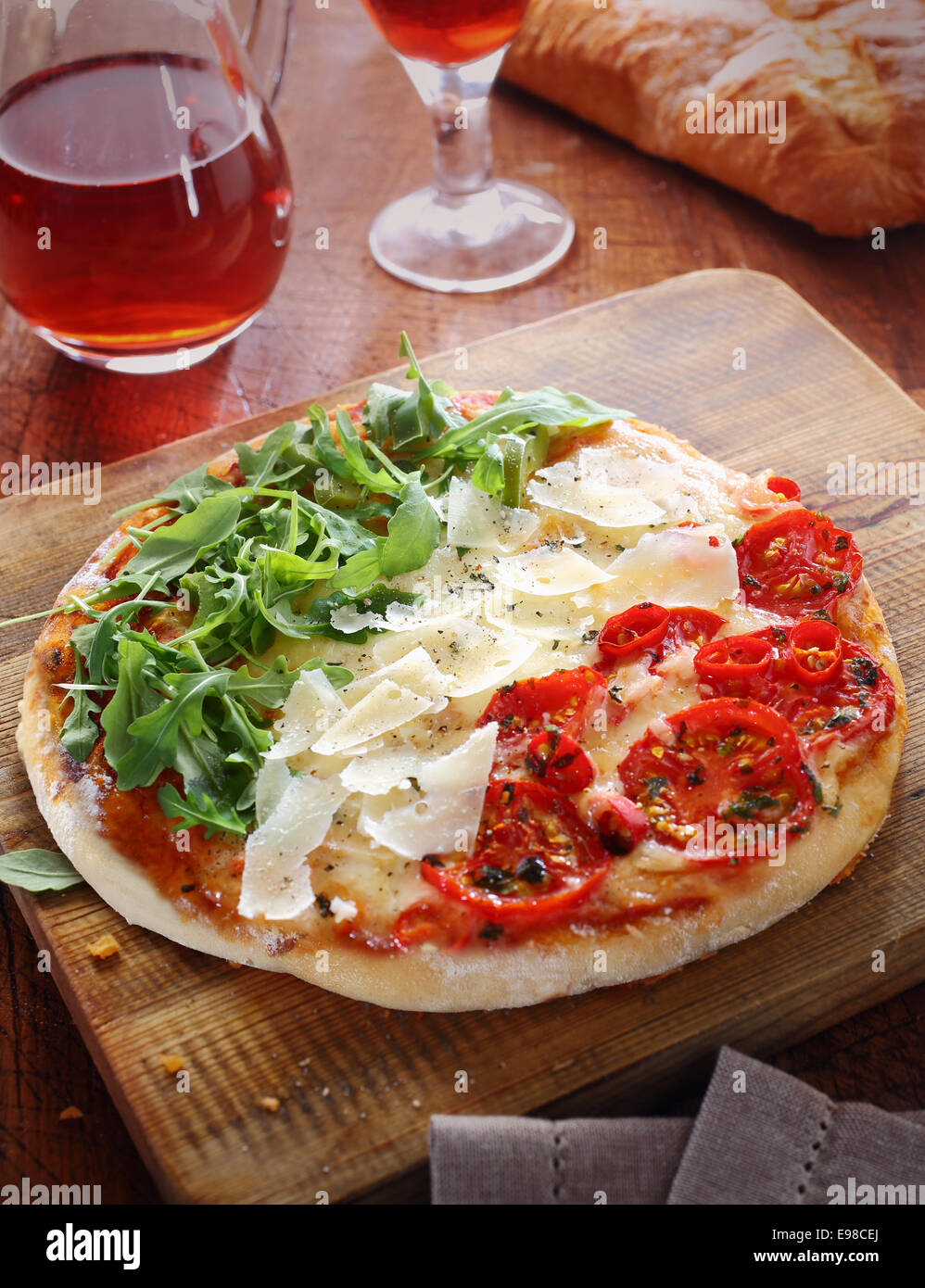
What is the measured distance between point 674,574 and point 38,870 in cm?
156

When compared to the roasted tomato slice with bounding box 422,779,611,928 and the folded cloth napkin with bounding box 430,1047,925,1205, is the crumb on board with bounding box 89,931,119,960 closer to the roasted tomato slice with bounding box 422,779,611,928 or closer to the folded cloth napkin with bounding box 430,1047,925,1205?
the roasted tomato slice with bounding box 422,779,611,928

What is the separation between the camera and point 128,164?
3422mm

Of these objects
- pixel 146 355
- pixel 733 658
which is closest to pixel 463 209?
pixel 146 355

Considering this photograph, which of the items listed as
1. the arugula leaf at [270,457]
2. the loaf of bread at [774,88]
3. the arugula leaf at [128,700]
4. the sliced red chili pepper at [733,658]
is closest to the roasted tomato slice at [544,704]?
the sliced red chili pepper at [733,658]

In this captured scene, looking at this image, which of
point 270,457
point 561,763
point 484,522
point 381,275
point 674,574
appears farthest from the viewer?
point 381,275

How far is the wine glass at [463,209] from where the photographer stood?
432cm

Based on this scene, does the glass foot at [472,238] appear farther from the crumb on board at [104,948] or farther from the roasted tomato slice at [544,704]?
the crumb on board at [104,948]

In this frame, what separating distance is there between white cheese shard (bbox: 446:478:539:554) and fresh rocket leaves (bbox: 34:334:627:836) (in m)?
0.04

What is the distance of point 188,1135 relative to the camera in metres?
2.34

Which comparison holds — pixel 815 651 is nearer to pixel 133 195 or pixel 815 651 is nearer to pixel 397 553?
pixel 397 553

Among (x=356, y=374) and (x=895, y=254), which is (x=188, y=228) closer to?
(x=356, y=374)

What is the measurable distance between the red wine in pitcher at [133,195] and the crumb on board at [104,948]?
1.94 m

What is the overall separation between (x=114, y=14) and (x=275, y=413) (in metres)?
1.15
